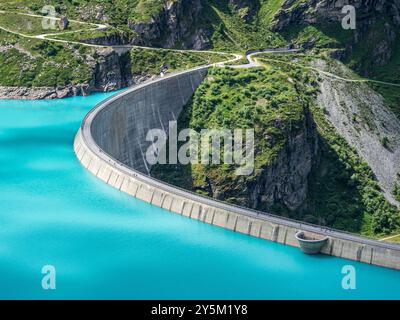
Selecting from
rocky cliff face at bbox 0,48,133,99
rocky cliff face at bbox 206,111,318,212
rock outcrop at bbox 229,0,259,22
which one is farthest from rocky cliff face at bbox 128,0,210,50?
rocky cliff face at bbox 206,111,318,212

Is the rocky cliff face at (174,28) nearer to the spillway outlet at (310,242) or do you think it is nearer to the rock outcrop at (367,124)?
the rock outcrop at (367,124)

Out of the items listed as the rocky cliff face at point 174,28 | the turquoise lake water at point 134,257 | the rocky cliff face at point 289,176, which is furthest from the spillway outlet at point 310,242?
the rocky cliff face at point 174,28

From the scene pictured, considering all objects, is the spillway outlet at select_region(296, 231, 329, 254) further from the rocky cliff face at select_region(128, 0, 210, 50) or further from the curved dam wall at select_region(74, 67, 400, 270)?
the rocky cliff face at select_region(128, 0, 210, 50)

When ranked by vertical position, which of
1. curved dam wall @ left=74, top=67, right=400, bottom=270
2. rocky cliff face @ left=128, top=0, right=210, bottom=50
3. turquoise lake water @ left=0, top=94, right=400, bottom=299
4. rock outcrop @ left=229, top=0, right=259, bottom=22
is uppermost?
rock outcrop @ left=229, top=0, right=259, bottom=22

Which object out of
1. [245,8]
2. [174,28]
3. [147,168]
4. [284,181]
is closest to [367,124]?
[284,181]

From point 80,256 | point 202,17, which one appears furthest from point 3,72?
point 80,256

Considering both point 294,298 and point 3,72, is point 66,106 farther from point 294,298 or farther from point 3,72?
point 294,298

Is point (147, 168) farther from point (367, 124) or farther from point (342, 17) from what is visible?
point (342, 17)
